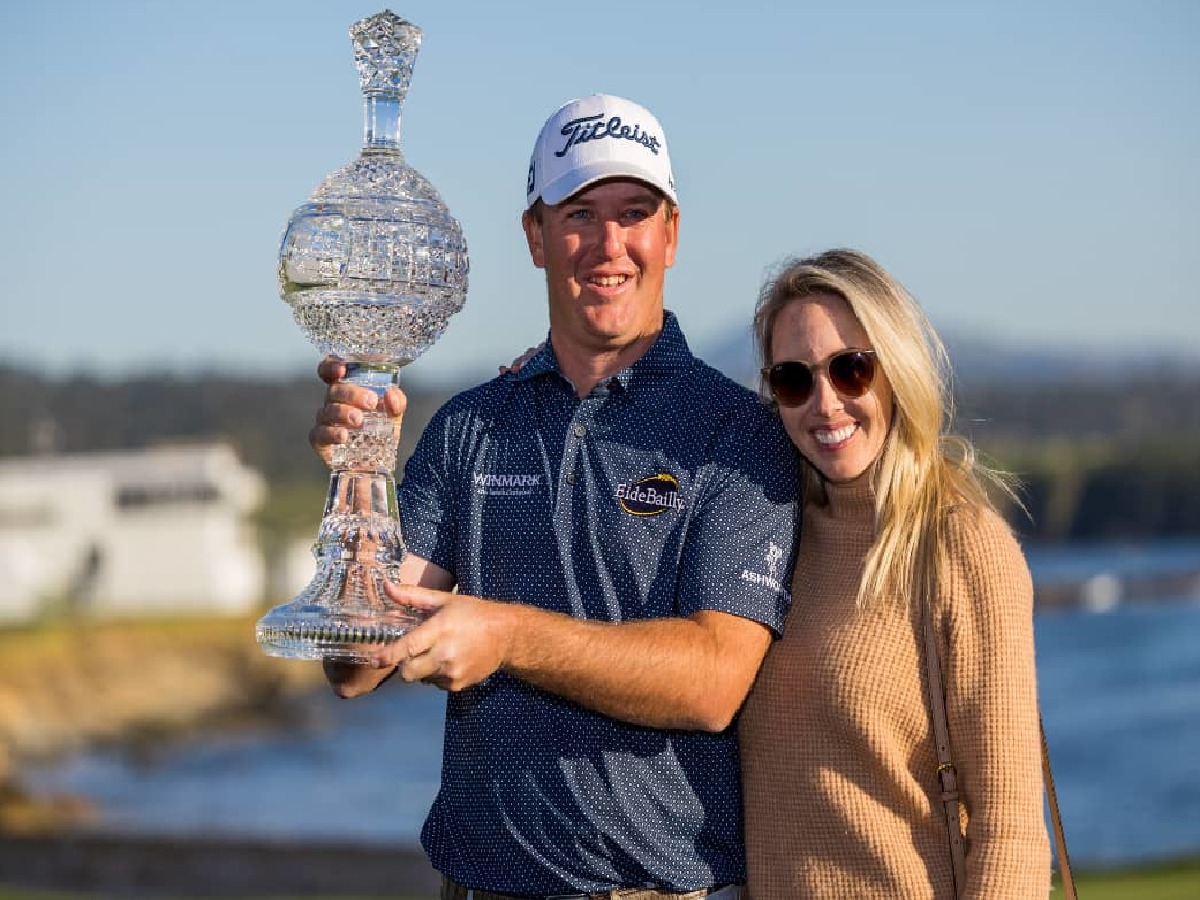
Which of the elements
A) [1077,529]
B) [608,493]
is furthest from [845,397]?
[1077,529]

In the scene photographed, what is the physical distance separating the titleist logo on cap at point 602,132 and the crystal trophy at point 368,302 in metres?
0.27

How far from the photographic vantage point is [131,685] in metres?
51.4

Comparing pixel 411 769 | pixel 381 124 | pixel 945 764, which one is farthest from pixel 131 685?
pixel 945 764

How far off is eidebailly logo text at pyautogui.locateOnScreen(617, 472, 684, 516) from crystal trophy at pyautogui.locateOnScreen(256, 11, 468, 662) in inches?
15.9

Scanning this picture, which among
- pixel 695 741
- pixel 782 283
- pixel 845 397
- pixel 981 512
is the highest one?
pixel 782 283

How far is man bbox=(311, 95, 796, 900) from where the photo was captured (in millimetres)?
2820

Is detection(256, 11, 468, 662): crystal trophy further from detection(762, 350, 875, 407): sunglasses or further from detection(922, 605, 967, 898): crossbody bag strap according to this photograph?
detection(922, 605, 967, 898): crossbody bag strap

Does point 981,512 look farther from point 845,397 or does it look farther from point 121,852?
point 121,852

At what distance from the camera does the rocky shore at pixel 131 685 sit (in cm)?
4441

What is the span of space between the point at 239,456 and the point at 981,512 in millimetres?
51032

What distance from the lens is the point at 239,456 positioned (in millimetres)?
52375

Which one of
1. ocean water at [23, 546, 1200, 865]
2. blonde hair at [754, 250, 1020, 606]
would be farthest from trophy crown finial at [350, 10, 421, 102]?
ocean water at [23, 546, 1200, 865]

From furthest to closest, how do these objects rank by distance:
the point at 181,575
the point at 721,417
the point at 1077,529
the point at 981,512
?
1. the point at 1077,529
2. the point at 181,575
3. the point at 721,417
4. the point at 981,512

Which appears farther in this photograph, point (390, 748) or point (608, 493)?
point (390, 748)
